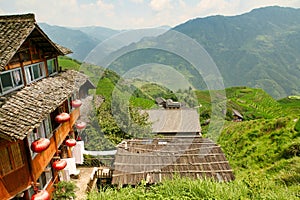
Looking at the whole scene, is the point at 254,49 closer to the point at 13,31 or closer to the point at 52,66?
the point at 52,66

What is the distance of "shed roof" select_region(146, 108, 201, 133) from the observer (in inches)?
973

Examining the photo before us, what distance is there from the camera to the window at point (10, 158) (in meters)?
5.89

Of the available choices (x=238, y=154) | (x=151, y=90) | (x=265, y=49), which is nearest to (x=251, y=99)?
(x=151, y=90)

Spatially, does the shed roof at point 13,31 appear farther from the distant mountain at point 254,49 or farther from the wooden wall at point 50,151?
the distant mountain at point 254,49

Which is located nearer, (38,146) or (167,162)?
(38,146)

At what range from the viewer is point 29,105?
6.49 meters

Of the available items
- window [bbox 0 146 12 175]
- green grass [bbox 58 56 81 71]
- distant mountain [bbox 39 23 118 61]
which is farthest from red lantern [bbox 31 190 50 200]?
distant mountain [bbox 39 23 118 61]

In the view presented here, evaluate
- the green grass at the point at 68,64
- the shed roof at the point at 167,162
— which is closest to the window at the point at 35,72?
the shed roof at the point at 167,162

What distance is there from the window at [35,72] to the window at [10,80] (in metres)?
0.56

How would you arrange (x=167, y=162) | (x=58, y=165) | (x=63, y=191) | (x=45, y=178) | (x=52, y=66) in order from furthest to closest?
(x=52, y=66) < (x=167, y=162) < (x=63, y=191) < (x=45, y=178) < (x=58, y=165)

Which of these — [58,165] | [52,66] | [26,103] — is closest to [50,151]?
[58,165]

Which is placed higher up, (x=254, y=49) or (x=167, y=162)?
(x=167, y=162)

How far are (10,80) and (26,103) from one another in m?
1.12

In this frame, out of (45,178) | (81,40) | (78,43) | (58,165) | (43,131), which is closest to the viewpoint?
(43,131)
